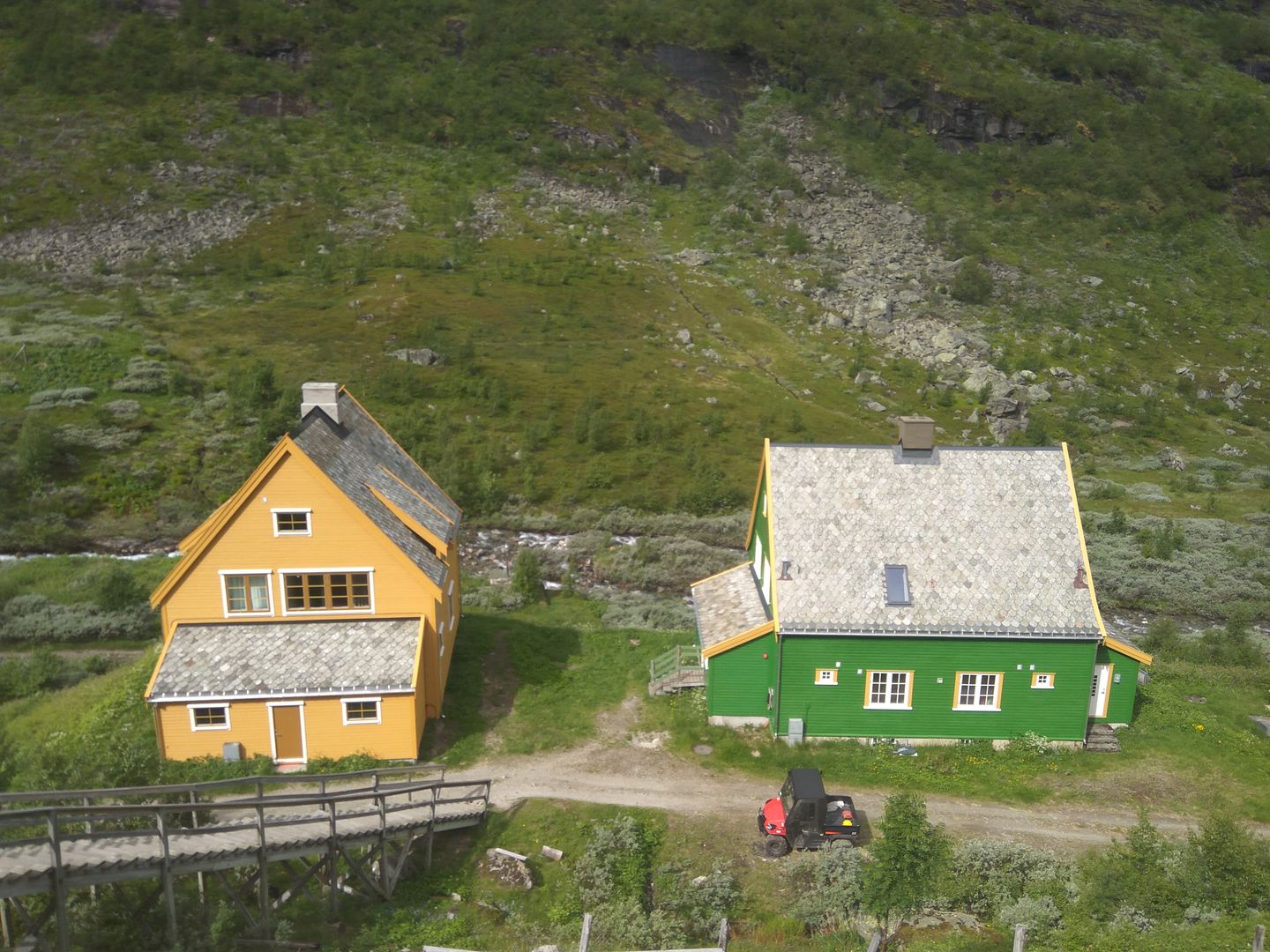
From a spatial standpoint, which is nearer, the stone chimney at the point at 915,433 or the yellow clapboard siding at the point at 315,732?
the yellow clapboard siding at the point at 315,732

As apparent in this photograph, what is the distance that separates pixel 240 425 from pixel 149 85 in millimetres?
73123

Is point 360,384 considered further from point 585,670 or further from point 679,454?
point 585,670

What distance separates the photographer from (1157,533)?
2178 inches

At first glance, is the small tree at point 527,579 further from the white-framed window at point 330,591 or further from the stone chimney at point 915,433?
the stone chimney at point 915,433

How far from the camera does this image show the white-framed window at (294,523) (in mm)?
28155

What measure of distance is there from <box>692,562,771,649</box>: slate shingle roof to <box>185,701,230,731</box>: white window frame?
13.9 meters

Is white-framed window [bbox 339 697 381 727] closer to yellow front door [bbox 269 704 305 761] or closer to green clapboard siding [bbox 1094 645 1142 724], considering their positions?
yellow front door [bbox 269 704 305 761]

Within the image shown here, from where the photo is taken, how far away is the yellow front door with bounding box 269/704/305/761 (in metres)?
27.0

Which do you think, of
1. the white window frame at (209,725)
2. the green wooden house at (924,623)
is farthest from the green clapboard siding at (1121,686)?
the white window frame at (209,725)

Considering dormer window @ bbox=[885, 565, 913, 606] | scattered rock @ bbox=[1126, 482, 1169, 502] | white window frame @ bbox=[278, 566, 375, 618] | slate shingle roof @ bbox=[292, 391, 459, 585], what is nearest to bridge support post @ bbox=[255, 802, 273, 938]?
white window frame @ bbox=[278, 566, 375, 618]

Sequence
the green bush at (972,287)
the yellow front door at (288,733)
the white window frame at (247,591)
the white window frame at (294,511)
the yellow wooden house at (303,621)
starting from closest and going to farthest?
the yellow wooden house at (303,621) < the yellow front door at (288,733) < the white window frame at (294,511) < the white window frame at (247,591) < the green bush at (972,287)

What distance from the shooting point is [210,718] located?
1056 inches

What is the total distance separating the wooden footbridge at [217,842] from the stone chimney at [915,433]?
1710cm

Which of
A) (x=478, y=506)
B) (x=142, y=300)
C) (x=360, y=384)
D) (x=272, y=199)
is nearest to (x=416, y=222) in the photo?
(x=272, y=199)
